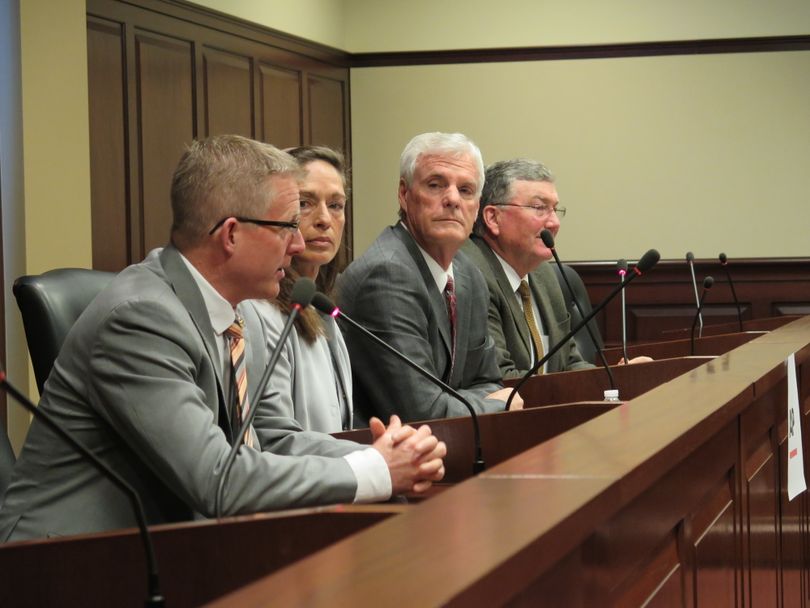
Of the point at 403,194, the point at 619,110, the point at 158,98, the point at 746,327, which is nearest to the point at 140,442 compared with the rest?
the point at 403,194

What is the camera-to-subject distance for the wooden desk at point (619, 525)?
0.92m

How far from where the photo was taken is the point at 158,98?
5215 millimetres

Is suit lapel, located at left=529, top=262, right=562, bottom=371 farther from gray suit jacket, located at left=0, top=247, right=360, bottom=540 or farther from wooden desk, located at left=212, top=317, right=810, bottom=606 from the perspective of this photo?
gray suit jacket, located at left=0, top=247, right=360, bottom=540

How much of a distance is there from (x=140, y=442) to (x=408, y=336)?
4.56ft

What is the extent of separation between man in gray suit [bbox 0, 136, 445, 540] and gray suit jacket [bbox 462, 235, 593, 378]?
1851mm

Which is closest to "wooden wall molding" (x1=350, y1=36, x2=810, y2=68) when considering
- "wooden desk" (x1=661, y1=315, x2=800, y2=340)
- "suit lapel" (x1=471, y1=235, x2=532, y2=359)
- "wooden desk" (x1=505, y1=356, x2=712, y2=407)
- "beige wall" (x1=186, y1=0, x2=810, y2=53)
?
"beige wall" (x1=186, y1=0, x2=810, y2=53)

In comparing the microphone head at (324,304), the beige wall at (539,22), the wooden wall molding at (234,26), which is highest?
the beige wall at (539,22)

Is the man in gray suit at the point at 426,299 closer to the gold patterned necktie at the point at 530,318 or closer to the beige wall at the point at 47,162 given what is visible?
the gold patterned necktie at the point at 530,318

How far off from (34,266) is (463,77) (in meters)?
3.50

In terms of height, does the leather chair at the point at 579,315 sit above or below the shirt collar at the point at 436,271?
below

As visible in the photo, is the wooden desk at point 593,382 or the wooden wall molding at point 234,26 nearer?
the wooden desk at point 593,382

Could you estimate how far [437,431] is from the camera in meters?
2.50

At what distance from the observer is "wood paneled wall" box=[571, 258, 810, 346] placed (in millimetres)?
6879

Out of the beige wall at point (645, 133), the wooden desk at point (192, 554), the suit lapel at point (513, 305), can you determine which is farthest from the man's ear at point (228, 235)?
the beige wall at point (645, 133)
